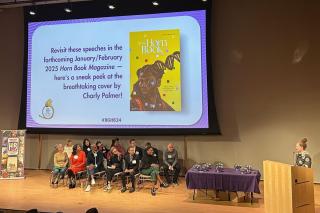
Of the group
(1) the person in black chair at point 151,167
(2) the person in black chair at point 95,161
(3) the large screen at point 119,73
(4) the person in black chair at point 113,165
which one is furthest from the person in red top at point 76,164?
(1) the person in black chair at point 151,167

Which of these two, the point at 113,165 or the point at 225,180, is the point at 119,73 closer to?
the point at 113,165

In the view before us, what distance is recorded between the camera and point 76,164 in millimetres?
7766

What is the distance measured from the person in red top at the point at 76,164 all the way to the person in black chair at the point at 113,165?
1.97 feet

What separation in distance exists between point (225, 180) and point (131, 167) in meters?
2.12

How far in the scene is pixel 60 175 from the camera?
7945mm

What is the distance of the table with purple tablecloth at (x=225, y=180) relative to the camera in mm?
6051

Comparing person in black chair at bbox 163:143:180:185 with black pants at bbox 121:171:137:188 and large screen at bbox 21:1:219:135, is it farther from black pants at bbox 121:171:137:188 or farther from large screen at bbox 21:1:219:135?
black pants at bbox 121:171:137:188

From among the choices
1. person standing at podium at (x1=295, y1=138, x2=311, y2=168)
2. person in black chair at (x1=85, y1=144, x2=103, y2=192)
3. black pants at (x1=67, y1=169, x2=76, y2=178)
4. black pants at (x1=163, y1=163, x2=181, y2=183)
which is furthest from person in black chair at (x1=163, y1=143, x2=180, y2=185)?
person standing at podium at (x1=295, y1=138, x2=311, y2=168)

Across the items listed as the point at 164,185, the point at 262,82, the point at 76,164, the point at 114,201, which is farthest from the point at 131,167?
the point at 262,82

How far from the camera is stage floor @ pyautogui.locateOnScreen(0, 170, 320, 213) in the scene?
5941mm

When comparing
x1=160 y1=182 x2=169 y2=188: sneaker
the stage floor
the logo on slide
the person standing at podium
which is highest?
the logo on slide

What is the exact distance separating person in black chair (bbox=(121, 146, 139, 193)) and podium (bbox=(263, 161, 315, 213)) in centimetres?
313

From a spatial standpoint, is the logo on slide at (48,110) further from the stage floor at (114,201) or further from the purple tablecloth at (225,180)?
the purple tablecloth at (225,180)

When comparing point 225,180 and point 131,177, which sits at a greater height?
point 225,180
